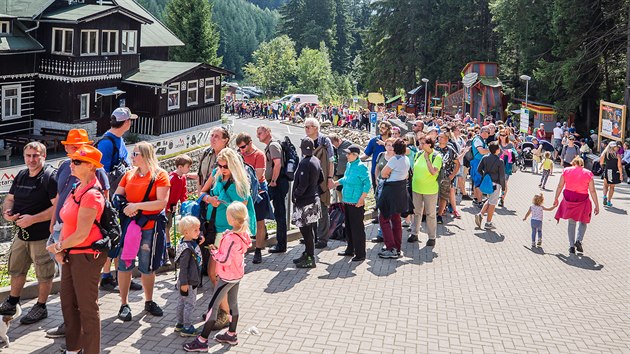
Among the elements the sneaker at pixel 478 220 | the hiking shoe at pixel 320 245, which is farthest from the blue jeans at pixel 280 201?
the sneaker at pixel 478 220

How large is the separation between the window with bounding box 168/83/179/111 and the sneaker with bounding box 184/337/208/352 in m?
32.9

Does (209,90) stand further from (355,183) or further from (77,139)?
(77,139)

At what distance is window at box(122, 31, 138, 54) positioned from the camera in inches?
1465

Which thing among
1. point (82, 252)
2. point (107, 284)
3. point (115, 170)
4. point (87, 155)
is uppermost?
point (87, 155)

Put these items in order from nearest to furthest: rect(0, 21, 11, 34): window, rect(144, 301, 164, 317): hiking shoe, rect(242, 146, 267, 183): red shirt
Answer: rect(144, 301, 164, 317): hiking shoe < rect(242, 146, 267, 183): red shirt < rect(0, 21, 11, 34): window

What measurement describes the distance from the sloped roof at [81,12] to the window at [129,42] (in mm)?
2595

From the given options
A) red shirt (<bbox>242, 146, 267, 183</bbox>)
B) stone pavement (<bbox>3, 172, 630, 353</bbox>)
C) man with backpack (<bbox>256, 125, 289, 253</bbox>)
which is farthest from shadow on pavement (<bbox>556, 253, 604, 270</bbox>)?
red shirt (<bbox>242, 146, 267, 183</bbox>)

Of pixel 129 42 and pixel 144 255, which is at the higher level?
pixel 129 42

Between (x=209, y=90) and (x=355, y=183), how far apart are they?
34.2 metres

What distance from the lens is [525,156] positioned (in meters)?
30.5

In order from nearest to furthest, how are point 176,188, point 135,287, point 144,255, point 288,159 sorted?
1. point 144,255
2. point 135,287
3. point 176,188
4. point 288,159

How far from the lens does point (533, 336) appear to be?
843 centimetres

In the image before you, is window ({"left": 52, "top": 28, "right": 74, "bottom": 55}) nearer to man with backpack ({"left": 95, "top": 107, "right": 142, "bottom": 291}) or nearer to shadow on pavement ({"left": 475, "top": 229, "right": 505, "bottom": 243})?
shadow on pavement ({"left": 475, "top": 229, "right": 505, "bottom": 243})

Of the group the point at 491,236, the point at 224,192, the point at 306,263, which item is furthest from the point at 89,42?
the point at 224,192
